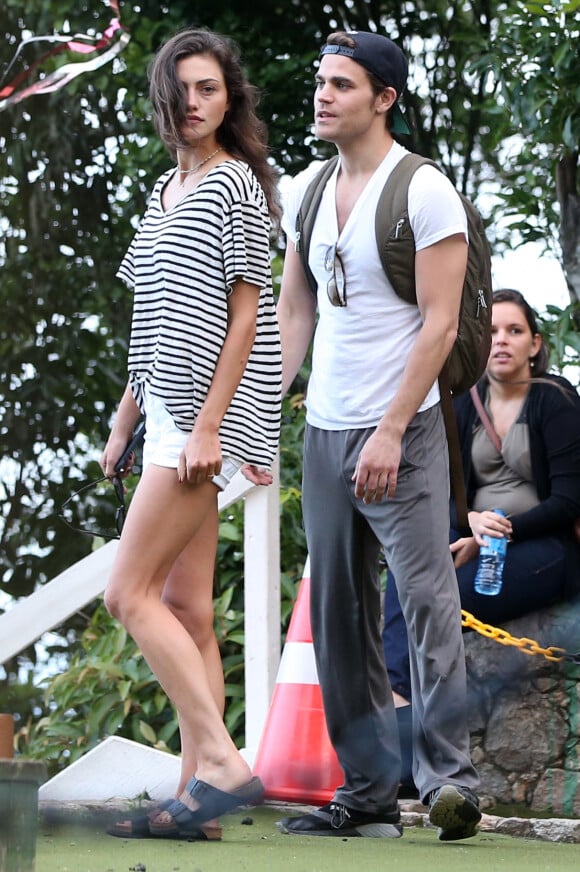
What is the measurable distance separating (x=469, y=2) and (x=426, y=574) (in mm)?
5887

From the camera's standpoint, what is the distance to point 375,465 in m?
2.72

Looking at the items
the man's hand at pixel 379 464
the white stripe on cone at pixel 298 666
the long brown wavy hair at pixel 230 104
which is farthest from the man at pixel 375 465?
the white stripe on cone at pixel 298 666

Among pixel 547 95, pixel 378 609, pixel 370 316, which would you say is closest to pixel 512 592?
pixel 378 609

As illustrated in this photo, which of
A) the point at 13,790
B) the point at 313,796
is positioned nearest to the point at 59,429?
the point at 313,796

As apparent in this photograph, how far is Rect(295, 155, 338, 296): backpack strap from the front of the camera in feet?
9.73

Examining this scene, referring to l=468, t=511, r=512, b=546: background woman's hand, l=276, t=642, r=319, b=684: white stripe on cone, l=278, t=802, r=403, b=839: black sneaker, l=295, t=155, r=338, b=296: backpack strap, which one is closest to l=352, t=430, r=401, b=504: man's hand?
l=295, t=155, r=338, b=296: backpack strap

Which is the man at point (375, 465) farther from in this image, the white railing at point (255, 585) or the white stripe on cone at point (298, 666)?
the white railing at point (255, 585)

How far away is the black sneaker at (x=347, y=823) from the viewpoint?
2.90 m

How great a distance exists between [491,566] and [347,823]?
35.4 inches

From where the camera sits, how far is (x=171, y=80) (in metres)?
2.81

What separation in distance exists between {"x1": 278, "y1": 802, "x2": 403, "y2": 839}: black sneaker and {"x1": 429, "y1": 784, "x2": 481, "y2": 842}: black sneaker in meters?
0.20

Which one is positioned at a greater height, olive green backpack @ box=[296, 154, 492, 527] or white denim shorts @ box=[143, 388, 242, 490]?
olive green backpack @ box=[296, 154, 492, 527]

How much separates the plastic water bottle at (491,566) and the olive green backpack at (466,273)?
50 cm

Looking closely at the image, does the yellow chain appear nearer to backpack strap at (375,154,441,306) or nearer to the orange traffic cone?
the orange traffic cone
